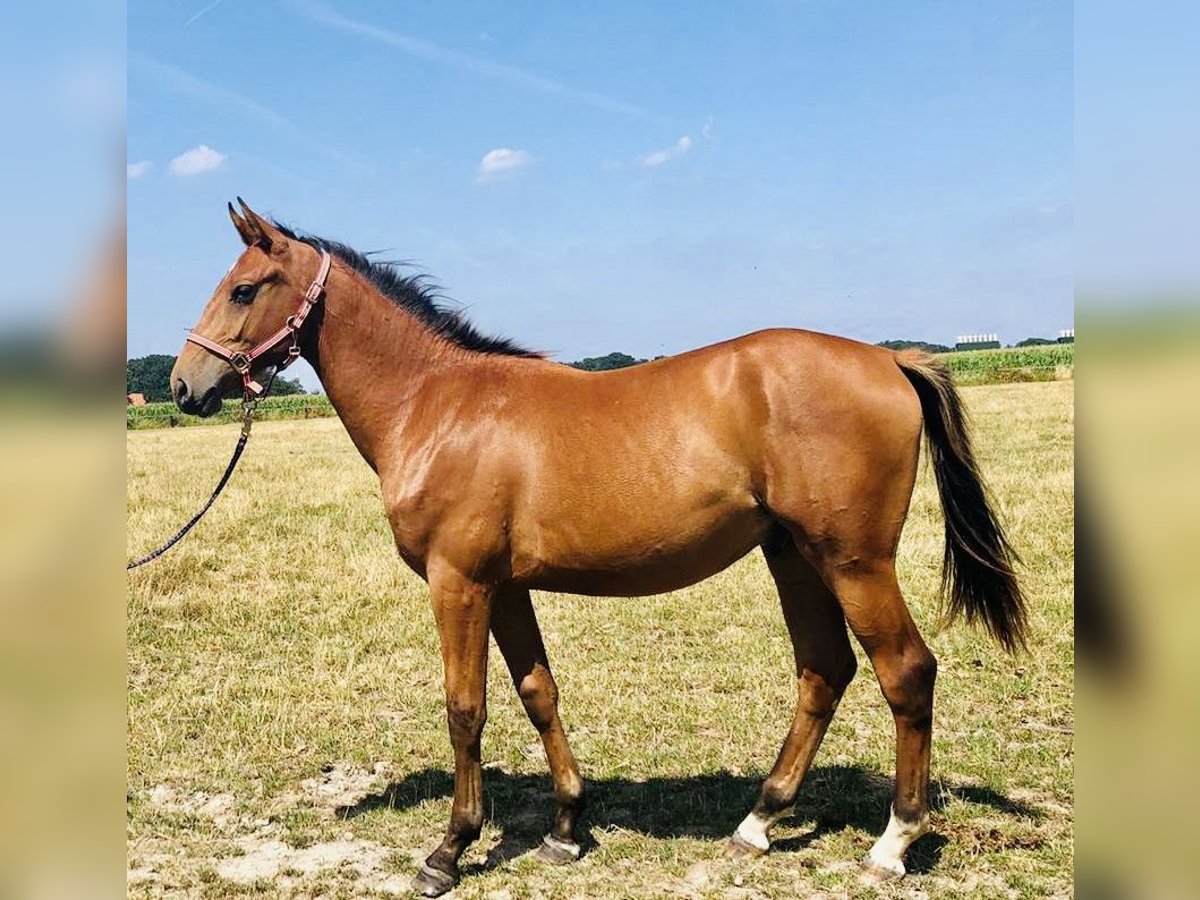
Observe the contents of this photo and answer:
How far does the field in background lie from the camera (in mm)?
36906

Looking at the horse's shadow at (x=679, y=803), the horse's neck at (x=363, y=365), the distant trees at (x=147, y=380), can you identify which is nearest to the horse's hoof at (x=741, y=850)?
the horse's shadow at (x=679, y=803)

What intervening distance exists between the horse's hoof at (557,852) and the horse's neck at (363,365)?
2073 millimetres

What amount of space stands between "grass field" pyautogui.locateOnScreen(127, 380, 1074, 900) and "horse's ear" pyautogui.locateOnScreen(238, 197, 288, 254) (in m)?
2.95

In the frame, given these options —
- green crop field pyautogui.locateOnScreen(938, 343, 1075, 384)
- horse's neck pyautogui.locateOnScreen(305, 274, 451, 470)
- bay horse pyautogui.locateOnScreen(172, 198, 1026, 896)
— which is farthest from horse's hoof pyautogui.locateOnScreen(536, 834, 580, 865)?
green crop field pyautogui.locateOnScreen(938, 343, 1075, 384)

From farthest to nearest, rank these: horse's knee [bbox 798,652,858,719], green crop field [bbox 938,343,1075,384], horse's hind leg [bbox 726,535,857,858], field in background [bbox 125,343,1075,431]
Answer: field in background [bbox 125,343,1075,431], green crop field [bbox 938,343,1075,384], horse's knee [bbox 798,652,858,719], horse's hind leg [bbox 726,535,857,858]

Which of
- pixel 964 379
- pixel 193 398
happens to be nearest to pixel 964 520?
pixel 193 398

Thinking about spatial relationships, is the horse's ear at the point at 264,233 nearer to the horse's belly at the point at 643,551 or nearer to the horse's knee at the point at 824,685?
the horse's belly at the point at 643,551

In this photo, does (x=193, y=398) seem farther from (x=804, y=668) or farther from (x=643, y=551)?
(x=804, y=668)

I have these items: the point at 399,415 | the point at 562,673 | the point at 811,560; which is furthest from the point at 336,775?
the point at 811,560

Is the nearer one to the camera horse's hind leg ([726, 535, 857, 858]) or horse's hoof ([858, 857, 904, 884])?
horse's hoof ([858, 857, 904, 884])

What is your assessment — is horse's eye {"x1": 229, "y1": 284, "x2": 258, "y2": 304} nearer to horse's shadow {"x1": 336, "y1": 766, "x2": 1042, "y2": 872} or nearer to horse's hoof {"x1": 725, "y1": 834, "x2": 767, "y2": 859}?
horse's shadow {"x1": 336, "y1": 766, "x2": 1042, "y2": 872}

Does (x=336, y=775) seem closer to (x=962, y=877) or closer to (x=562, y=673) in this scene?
(x=562, y=673)

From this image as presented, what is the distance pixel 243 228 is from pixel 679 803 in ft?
12.2

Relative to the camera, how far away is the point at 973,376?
3916cm
